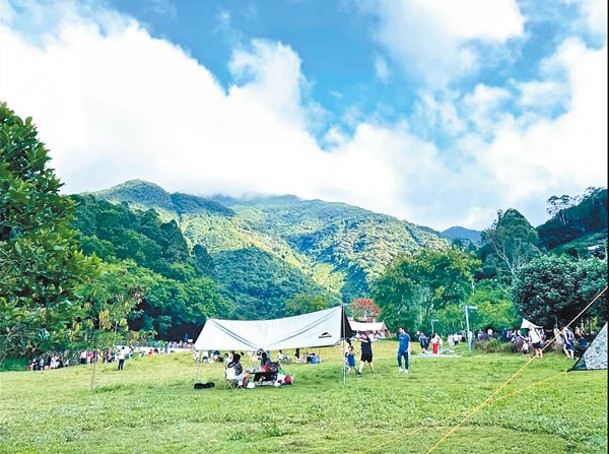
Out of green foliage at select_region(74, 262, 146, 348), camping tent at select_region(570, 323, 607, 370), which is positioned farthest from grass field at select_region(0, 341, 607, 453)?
green foliage at select_region(74, 262, 146, 348)

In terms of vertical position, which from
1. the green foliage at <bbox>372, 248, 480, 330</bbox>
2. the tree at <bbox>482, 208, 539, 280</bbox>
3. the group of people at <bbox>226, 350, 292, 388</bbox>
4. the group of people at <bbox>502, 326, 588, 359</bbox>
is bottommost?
the group of people at <bbox>226, 350, 292, 388</bbox>

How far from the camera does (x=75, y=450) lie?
8211mm

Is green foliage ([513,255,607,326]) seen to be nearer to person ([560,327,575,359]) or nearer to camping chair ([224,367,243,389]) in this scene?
person ([560,327,575,359])

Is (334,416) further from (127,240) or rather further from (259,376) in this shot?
(127,240)

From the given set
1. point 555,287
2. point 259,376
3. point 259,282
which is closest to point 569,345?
point 555,287

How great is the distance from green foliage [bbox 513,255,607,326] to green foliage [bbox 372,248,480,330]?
1069 inches

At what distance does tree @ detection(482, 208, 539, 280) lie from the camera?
203 feet

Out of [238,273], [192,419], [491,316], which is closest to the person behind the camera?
[192,419]

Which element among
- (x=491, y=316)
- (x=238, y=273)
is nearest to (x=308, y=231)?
(x=238, y=273)

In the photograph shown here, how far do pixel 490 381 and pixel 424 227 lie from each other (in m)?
163

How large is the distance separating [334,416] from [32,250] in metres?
6.49

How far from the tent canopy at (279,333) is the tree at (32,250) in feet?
27.2

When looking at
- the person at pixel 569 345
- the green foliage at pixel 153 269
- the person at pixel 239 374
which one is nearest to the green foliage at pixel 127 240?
the green foliage at pixel 153 269

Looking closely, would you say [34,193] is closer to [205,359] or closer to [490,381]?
[490,381]
